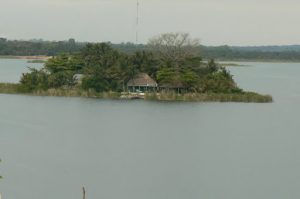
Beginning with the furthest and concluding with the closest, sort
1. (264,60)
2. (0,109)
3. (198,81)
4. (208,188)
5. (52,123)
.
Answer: (264,60), (198,81), (0,109), (52,123), (208,188)

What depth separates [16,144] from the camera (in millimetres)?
22281

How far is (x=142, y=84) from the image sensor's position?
3497 centimetres

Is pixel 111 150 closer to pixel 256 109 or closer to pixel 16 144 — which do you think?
pixel 16 144

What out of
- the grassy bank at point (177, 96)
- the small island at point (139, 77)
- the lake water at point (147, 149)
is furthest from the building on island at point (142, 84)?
the lake water at point (147, 149)

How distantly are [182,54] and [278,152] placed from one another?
14.5m

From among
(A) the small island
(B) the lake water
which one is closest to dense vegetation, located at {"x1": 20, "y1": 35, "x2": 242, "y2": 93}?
(A) the small island

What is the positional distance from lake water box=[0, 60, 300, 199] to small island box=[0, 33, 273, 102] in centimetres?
90

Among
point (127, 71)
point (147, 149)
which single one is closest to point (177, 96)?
point (127, 71)

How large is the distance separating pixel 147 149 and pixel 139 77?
13.1 m

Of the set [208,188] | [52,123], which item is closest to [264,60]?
[52,123]

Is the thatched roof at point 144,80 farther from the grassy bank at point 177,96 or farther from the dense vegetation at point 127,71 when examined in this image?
the grassy bank at point 177,96

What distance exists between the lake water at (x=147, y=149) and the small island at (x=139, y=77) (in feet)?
2.94

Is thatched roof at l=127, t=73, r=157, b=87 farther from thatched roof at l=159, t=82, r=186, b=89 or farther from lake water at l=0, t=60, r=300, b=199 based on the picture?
lake water at l=0, t=60, r=300, b=199

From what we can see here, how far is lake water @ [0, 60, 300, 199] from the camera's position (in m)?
16.9
